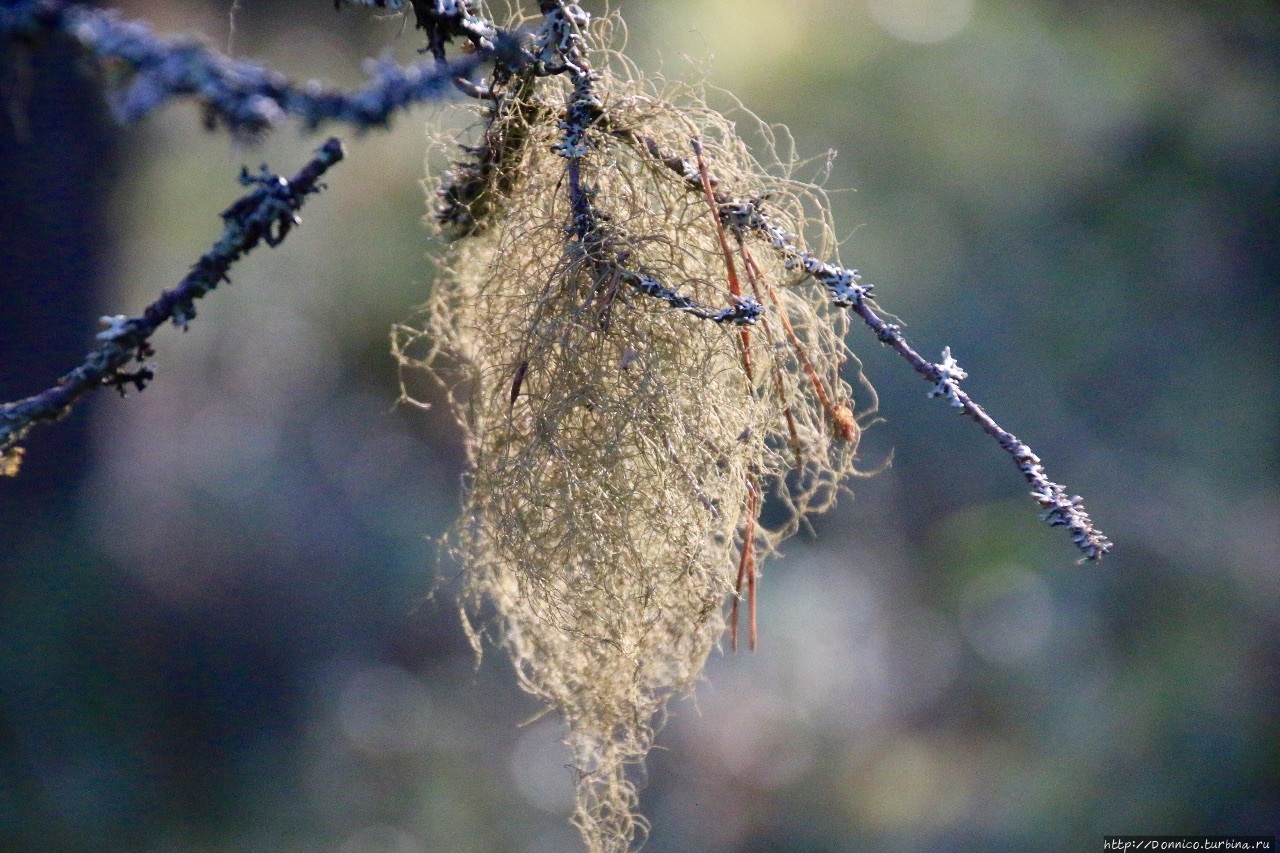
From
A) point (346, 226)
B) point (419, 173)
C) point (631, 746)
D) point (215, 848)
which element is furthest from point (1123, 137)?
point (215, 848)

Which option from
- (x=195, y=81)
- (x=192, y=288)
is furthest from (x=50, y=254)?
(x=195, y=81)

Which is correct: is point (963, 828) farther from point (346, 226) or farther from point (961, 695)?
point (346, 226)

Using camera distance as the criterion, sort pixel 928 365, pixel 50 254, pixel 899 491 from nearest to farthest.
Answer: pixel 928 365 < pixel 50 254 < pixel 899 491

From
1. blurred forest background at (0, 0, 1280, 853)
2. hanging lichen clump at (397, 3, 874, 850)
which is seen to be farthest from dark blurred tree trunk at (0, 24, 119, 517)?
hanging lichen clump at (397, 3, 874, 850)

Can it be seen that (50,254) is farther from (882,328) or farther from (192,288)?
(882,328)

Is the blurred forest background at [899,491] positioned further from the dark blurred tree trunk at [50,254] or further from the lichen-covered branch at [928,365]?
the lichen-covered branch at [928,365]

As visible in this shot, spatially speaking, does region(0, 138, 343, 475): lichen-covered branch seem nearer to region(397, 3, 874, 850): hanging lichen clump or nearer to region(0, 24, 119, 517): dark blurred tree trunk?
region(397, 3, 874, 850): hanging lichen clump

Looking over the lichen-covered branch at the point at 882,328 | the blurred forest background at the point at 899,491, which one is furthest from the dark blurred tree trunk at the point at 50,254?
the lichen-covered branch at the point at 882,328
